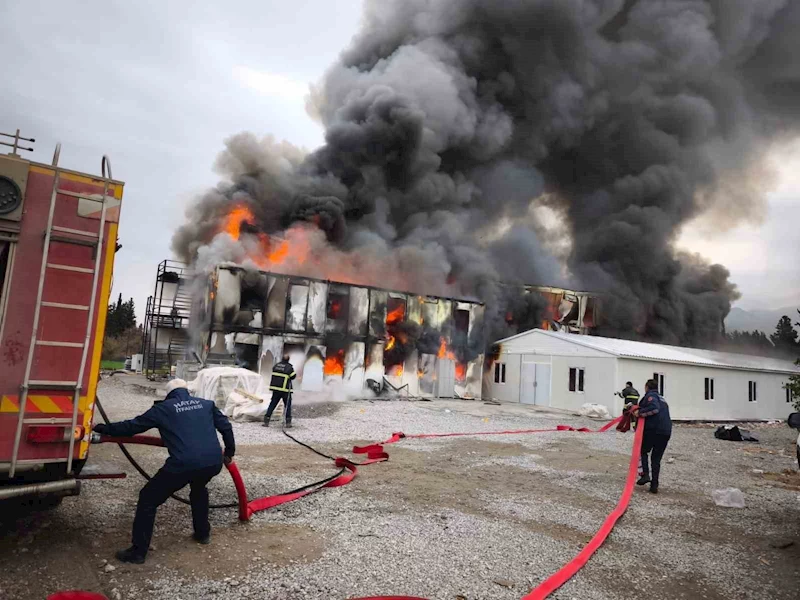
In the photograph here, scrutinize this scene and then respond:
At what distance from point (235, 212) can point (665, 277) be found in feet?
100

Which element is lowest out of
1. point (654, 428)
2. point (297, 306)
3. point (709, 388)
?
point (654, 428)

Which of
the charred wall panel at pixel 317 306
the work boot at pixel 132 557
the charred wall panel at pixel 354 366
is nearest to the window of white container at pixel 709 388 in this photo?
the charred wall panel at pixel 354 366

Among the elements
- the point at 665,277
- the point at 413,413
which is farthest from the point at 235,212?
the point at 665,277

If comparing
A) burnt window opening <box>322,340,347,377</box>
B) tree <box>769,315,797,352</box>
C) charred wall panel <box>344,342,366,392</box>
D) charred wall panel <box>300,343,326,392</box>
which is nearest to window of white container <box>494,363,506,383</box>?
charred wall panel <box>344,342,366,392</box>

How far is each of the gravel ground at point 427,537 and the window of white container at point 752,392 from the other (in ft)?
54.0

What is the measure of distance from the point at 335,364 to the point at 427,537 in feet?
56.5

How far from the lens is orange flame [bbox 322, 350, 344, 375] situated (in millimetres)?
21375

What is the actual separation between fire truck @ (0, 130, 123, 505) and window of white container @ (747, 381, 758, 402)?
82.9 feet

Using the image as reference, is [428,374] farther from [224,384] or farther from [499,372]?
[224,384]

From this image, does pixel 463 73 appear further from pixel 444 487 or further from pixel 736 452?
pixel 444 487

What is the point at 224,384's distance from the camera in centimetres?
1277

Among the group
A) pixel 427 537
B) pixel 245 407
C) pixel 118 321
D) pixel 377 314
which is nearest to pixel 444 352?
pixel 377 314

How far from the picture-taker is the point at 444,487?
6.50 meters

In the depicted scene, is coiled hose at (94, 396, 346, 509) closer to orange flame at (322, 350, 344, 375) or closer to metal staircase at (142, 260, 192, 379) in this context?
orange flame at (322, 350, 344, 375)
